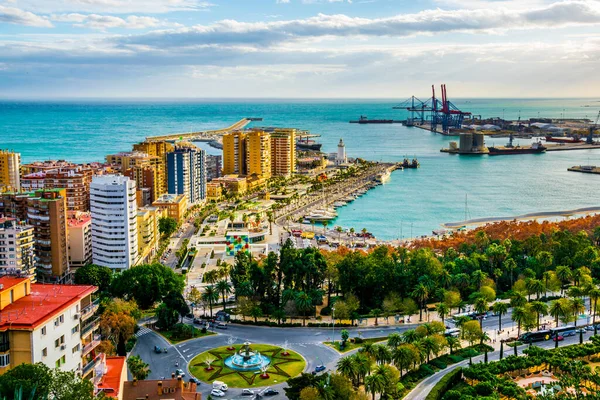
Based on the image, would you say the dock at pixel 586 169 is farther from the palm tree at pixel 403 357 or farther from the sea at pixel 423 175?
the palm tree at pixel 403 357

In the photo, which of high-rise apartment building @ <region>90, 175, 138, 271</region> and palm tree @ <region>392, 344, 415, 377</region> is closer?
palm tree @ <region>392, 344, 415, 377</region>

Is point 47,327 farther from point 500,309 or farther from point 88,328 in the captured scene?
point 500,309

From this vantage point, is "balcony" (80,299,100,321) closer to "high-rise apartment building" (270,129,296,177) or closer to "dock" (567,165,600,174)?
"high-rise apartment building" (270,129,296,177)

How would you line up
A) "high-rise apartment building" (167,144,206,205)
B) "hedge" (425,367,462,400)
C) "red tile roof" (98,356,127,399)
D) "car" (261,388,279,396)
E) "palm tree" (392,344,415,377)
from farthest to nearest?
"high-rise apartment building" (167,144,206,205), "palm tree" (392,344,415,377), "car" (261,388,279,396), "hedge" (425,367,462,400), "red tile roof" (98,356,127,399)

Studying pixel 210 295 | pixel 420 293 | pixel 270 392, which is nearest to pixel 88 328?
pixel 270 392

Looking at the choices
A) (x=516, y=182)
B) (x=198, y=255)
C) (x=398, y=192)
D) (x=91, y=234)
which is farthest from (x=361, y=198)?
(x=91, y=234)

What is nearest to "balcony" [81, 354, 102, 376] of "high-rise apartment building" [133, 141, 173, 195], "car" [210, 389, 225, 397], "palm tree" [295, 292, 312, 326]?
"car" [210, 389, 225, 397]

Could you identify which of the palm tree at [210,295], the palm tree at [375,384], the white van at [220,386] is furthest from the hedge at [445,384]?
the palm tree at [210,295]

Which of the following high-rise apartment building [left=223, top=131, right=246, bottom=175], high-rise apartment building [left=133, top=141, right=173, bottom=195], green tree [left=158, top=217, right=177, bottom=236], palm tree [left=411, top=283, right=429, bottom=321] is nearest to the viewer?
palm tree [left=411, top=283, right=429, bottom=321]
